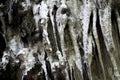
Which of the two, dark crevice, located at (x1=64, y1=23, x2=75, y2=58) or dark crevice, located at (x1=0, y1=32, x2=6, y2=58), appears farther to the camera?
dark crevice, located at (x1=0, y1=32, x2=6, y2=58)

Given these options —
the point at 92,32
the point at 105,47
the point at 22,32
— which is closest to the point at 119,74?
the point at 105,47

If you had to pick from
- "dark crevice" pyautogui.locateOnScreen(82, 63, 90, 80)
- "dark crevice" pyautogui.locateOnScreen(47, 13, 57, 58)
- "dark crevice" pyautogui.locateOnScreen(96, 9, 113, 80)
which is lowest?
"dark crevice" pyautogui.locateOnScreen(82, 63, 90, 80)

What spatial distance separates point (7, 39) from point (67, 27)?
0.56 metres

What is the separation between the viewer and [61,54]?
196 centimetres

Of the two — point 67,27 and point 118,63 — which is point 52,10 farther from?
point 118,63

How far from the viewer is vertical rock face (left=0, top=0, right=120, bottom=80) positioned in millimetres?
1881

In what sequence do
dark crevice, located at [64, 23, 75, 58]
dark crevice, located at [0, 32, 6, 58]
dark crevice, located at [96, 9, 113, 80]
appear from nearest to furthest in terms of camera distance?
dark crevice, located at [96, 9, 113, 80] → dark crevice, located at [64, 23, 75, 58] → dark crevice, located at [0, 32, 6, 58]

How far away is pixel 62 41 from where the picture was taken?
79.0 inches

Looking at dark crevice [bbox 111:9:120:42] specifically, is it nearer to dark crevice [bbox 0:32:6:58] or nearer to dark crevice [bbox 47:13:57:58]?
dark crevice [bbox 47:13:57:58]

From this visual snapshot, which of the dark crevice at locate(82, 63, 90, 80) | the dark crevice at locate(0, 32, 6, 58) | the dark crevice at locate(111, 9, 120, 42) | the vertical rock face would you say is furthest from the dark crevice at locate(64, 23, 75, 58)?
the dark crevice at locate(0, 32, 6, 58)

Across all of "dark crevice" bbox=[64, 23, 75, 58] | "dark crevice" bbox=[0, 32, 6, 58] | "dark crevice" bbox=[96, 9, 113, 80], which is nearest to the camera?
"dark crevice" bbox=[96, 9, 113, 80]

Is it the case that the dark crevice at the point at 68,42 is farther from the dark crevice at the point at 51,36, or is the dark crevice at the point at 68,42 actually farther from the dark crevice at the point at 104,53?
the dark crevice at the point at 104,53

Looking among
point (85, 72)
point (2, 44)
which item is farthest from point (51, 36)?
point (2, 44)

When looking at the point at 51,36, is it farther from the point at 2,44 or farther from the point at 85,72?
the point at 2,44
